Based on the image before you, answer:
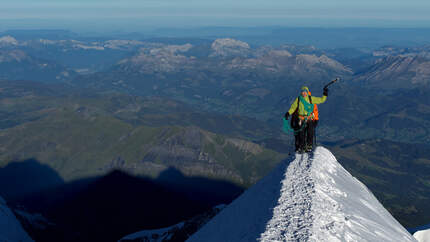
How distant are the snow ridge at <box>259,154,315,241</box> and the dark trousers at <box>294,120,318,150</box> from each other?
12.6 feet

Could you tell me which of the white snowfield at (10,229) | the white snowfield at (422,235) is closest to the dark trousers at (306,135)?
the white snowfield at (422,235)

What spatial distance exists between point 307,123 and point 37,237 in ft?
538

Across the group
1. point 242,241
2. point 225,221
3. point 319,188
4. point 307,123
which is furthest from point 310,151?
point 242,241

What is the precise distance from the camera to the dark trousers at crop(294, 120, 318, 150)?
36688mm

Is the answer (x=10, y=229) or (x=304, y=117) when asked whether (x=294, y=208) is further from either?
(x=10, y=229)

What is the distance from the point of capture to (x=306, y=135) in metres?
37.4

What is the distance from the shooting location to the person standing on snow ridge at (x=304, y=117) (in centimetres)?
3500

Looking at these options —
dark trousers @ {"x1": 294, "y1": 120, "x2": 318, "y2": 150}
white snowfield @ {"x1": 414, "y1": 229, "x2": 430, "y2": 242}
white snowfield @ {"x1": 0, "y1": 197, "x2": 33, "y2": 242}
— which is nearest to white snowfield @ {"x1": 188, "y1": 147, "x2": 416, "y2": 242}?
dark trousers @ {"x1": 294, "y1": 120, "x2": 318, "y2": 150}

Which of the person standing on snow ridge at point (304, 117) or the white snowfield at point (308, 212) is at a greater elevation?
the person standing on snow ridge at point (304, 117)

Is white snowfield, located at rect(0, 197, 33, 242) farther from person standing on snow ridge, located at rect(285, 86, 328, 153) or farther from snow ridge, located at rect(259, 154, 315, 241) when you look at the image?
snow ridge, located at rect(259, 154, 315, 241)

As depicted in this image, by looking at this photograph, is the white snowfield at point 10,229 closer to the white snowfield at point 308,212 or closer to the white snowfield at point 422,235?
the white snowfield at point 308,212

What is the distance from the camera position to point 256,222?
2580 centimetres

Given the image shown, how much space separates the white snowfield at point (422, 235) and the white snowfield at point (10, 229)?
137 m

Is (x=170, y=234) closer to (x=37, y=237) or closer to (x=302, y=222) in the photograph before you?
(x=302, y=222)
